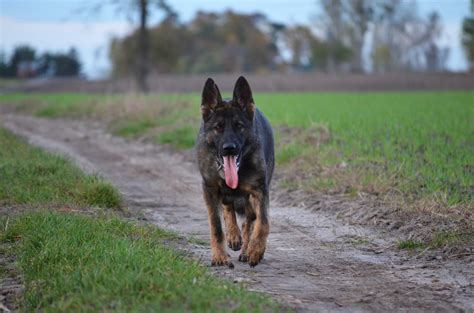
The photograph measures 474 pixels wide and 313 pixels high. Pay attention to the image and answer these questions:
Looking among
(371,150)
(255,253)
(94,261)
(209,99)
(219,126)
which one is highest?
(209,99)

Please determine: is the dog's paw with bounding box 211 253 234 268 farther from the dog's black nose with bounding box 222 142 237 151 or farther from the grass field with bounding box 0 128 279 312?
the dog's black nose with bounding box 222 142 237 151

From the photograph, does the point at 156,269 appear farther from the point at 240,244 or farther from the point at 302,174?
the point at 302,174

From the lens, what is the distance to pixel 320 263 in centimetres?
738

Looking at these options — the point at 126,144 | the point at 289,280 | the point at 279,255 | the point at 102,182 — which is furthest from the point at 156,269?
the point at 126,144

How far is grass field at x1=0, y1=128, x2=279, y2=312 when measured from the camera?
5.36 meters

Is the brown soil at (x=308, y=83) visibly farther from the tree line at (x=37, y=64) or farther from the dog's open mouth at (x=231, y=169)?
the dog's open mouth at (x=231, y=169)

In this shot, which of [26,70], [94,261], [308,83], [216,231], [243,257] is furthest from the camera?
[26,70]

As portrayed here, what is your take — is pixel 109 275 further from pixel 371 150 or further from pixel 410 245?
pixel 371 150

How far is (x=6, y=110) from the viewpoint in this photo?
1310 inches

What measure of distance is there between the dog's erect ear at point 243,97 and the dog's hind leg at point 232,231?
1033 mm

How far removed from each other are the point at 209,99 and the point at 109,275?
2.50m

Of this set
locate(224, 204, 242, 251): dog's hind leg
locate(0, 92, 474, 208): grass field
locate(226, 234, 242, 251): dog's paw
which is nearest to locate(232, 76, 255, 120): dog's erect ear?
locate(224, 204, 242, 251): dog's hind leg

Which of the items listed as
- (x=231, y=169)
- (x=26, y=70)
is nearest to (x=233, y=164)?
(x=231, y=169)

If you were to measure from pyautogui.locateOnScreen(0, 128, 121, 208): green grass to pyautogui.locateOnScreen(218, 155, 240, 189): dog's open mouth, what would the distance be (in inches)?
121
